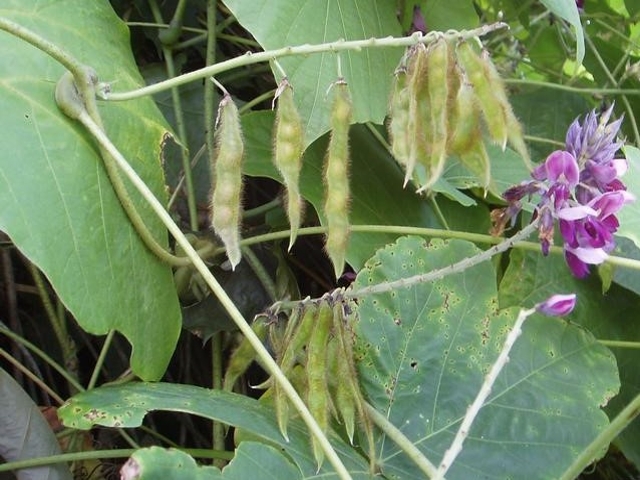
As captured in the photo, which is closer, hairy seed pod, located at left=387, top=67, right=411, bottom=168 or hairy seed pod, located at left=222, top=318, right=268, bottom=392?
hairy seed pod, located at left=387, top=67, right=411, bottom=168

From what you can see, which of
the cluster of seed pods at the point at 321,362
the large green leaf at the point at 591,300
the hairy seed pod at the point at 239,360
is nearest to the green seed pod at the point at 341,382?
the cluster of seed pods at the point at 321,362

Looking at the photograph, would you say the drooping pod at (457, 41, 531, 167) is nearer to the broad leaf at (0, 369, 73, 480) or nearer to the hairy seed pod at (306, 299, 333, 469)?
the hairy seed pod at (306, 299, 333, 469)

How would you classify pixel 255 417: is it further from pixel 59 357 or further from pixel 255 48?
pixel 255 48

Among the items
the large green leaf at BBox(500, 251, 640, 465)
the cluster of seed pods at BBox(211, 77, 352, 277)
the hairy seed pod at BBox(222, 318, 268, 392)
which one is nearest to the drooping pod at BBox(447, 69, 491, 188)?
the cluster of seed pods at BBox(211, 77, 352, 277)

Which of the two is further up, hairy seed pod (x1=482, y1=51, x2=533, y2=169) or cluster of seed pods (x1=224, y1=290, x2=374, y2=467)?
hairy seed pod (x1=482, y1=51, x2=533, y2=169)

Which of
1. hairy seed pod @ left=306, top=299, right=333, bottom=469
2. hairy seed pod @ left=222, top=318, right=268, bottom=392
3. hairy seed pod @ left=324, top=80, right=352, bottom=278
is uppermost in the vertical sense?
hairy seed pod @ left=324, top=80, right=352, bottom=278

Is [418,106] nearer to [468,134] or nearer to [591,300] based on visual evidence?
[468,134]

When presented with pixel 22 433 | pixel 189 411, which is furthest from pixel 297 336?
pixel 22 433
